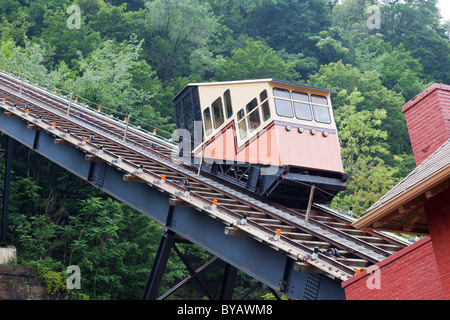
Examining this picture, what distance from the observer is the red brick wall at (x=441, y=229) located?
21.0ft

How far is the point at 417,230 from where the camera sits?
755 cm

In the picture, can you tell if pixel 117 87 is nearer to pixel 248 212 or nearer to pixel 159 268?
pixel 159 268

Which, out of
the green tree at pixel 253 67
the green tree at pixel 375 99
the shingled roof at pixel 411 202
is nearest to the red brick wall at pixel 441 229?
the shingled roof at pixel 411 202

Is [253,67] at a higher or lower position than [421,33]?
lower

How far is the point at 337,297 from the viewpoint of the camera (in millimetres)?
9250

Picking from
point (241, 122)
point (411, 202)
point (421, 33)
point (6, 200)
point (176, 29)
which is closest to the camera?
point (411, 202)

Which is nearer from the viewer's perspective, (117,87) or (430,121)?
(430,121)

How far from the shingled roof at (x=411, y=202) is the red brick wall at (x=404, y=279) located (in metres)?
0.72

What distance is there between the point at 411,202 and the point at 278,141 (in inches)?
297

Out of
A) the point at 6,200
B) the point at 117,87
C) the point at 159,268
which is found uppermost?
the point at 117,87

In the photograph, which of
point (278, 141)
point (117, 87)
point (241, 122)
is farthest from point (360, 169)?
point (278, 141)

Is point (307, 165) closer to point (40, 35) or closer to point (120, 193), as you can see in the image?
point (120, 193)

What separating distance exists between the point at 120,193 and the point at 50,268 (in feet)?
23.9
